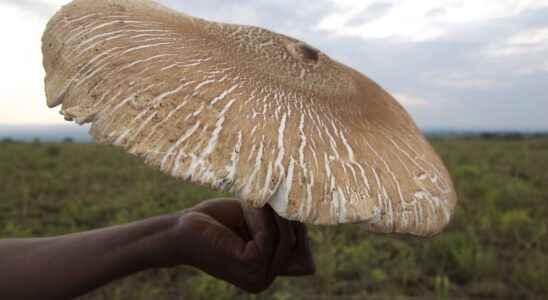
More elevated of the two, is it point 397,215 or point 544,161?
point 397,215

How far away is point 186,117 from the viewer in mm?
1032

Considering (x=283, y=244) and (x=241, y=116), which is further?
(x=283, y=244)

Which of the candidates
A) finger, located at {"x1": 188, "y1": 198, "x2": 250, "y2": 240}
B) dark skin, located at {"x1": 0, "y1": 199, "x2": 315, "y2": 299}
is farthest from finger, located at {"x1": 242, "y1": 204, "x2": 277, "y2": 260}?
finger, located at {"x1": 188, "y1": 198, "x2": 250, "y2": 240}

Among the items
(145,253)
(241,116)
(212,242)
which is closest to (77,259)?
(145,253)

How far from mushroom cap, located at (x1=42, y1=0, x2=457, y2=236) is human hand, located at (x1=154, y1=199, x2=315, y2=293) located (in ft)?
1.18

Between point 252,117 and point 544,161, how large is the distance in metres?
11.1

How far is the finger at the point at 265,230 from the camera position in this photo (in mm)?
1367

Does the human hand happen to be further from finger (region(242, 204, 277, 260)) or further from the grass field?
the grass field

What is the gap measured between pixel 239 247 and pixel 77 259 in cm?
55

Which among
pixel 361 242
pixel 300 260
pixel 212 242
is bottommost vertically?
pixel 361 242

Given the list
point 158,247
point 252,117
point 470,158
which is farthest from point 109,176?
point 470,158

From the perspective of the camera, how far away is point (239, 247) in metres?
1.40

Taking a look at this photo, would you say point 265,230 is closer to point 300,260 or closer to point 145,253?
point 300,260

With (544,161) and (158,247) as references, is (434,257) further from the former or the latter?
(544,161)
